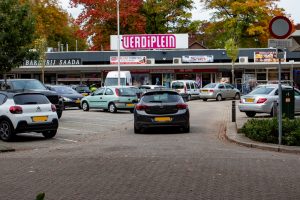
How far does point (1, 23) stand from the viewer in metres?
26.4

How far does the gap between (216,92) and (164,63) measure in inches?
498

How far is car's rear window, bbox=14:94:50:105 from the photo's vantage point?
1555cm

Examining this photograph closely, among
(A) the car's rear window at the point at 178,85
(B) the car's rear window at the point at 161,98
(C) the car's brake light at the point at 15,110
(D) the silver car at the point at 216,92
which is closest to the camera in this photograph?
(C) the car's brake light at the point at 15,110

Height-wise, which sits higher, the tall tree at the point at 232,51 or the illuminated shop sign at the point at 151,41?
the illuminated shop sign at the point at 151,41

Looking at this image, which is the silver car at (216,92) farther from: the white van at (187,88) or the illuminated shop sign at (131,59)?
the illuminated shop sign at (131,59)

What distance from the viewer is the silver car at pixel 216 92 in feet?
140

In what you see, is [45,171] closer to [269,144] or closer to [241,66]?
[269,144]

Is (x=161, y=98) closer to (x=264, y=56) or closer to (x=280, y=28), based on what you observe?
(x=280, y=28)

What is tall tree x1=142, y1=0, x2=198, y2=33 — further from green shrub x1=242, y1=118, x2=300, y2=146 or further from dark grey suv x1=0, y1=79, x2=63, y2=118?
green shrub x1=242, y1=118, x2=300, y2=146

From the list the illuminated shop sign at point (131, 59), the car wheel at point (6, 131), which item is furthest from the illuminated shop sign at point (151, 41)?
the car wheel at point (6, 131)

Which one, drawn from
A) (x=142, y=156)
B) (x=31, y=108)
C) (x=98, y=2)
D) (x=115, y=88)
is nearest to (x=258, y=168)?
(x=142, y=156)

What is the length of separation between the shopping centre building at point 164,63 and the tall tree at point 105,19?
5.74 meters

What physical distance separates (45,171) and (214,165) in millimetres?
3162

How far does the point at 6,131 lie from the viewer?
15609 millimetres
